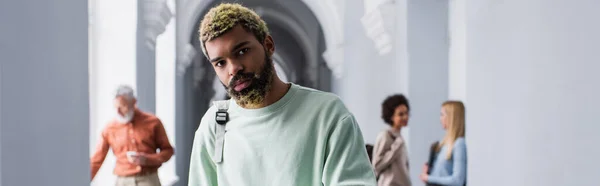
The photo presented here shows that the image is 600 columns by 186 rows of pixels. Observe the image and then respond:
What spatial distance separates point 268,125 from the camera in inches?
61.5

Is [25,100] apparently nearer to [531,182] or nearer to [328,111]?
[328,111]

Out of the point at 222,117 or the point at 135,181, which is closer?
the point at 222,117

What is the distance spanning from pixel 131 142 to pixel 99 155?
26 centimetres

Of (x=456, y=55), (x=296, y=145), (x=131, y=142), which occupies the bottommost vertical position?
(x=131, y=142)

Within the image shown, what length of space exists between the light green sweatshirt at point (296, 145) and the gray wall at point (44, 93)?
1104 mm

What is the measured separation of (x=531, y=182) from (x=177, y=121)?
826 cm

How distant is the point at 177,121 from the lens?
10.5m

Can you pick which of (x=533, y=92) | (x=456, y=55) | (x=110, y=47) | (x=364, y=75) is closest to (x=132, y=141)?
(x=110, y=47)

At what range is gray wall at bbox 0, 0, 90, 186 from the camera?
2.26 meters

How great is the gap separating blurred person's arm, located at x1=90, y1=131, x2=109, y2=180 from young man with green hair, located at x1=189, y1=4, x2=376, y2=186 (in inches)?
136

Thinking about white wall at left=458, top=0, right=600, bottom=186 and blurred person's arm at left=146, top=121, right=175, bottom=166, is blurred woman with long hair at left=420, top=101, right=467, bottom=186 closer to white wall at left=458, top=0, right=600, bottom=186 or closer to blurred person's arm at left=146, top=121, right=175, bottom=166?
white wall at left=458, top=0, right=600, bottom=186

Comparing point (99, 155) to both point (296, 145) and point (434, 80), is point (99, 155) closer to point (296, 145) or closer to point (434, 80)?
point (434, 80)

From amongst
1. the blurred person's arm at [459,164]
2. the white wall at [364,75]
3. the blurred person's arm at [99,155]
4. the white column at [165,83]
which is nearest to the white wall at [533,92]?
the blurred person's arm at [459,164]

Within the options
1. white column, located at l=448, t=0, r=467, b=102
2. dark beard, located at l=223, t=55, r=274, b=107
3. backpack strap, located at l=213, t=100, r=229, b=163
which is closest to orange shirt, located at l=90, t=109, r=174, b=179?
white column, located at l=448, t=0, r=467, b=102
